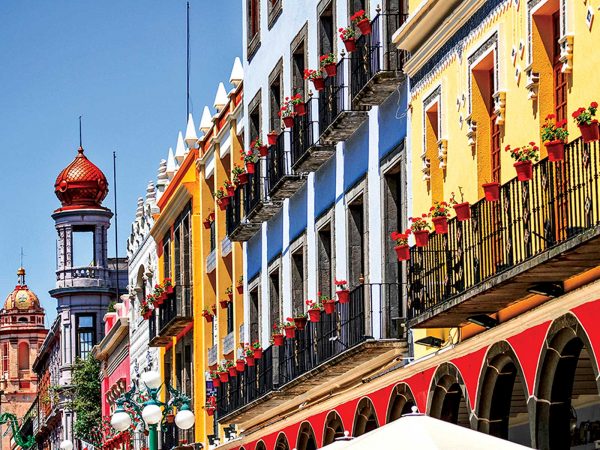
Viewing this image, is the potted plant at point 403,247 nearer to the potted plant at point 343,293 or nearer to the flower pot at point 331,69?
the potted plant at point 343,293

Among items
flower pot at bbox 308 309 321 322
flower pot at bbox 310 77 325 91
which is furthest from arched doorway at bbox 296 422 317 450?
flower pot at bbox 310 77 325 91

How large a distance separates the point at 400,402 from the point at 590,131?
961 centimetres

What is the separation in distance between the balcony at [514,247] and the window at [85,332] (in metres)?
68.2

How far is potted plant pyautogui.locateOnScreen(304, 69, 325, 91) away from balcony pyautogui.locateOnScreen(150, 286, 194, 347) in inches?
649

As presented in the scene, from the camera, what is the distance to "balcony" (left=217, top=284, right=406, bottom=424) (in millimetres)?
25734

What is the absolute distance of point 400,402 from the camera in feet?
84.3

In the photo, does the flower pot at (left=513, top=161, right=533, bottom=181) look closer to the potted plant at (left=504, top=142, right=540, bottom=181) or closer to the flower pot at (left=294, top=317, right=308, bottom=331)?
the potted plant at (left=504, top=142, right=540, bottom=181)

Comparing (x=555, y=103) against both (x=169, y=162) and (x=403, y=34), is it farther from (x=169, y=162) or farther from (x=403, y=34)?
(x=169, y=162)

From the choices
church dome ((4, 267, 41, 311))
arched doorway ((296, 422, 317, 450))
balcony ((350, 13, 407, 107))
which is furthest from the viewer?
church dome ((4, 267, 41, 311))

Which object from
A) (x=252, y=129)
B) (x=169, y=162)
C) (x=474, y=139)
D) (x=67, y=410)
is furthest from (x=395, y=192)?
(x=67, y=410)

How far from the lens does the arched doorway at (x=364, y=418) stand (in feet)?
90.1

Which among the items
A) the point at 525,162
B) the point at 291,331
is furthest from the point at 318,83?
the point at 525,162

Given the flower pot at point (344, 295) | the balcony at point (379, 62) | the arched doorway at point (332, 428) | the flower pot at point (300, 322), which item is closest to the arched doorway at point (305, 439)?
the arched doorway at point (332, 428)

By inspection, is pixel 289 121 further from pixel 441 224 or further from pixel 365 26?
pixel 441 224
